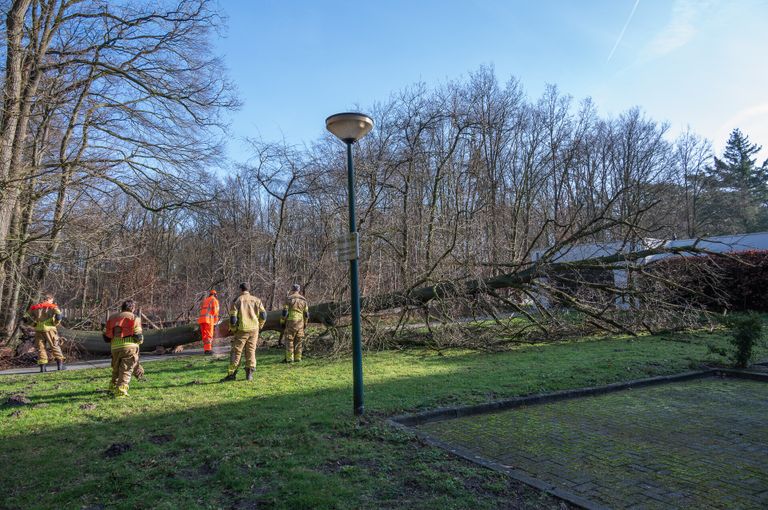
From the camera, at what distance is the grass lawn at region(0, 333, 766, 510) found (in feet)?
13.1

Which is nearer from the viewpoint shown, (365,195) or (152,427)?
(152,427)

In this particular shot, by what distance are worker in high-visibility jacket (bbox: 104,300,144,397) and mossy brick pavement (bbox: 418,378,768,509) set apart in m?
5.34

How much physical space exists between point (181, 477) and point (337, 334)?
340 inches

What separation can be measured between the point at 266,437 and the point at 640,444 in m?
4.00

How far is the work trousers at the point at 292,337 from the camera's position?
1172cm

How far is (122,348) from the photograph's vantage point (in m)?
8.31

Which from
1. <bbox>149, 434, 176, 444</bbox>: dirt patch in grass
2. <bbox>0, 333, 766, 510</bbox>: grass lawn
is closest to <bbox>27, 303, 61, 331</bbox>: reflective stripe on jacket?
<bbox>0, 333, 766, 510</bbox>: grass lawn

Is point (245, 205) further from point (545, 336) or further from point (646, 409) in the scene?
point (646, 409)

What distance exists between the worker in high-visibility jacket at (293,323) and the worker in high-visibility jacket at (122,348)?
3685mm

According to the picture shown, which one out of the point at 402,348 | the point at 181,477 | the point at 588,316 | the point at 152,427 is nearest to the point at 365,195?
the point at 402,348

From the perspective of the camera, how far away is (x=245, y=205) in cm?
3381

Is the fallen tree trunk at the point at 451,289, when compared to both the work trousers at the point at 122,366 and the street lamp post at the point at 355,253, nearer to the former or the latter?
the work trousers at the point at 122,366

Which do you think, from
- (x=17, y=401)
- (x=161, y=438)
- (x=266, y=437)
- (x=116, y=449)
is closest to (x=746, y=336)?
(x=266, y=437)

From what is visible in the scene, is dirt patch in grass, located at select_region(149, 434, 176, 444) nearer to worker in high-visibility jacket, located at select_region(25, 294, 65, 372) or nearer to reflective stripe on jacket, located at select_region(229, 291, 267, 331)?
reflective stripe on jacket, located at select_region(229, 291, 267, 331)
